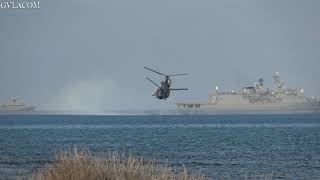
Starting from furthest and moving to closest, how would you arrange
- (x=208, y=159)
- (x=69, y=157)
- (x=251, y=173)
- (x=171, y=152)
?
(x=171, y=152) < (x=208, y=159) < (x=251, y=173) < (x=69, y=157)

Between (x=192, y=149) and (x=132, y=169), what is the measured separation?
4085 centimetres

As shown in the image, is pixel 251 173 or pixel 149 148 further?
pixel 149 148

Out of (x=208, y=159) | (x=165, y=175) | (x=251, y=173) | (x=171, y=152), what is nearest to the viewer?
(x=165, y=175)

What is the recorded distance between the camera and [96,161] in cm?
1794

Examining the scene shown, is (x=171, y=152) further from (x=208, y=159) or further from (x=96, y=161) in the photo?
(x=96, y=161)

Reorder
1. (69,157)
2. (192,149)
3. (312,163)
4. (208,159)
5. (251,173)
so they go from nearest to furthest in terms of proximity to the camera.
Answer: (69,157) < (251,173) < (312,163) < (208,159) < (192,149)

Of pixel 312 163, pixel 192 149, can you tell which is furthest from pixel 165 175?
pixel 192 149

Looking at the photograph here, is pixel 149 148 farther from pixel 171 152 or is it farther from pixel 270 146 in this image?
pixel 270 146

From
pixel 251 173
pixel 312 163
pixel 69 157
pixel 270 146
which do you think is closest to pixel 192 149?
pixel 270 146

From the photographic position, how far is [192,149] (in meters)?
58.4

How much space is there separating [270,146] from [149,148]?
10.7m

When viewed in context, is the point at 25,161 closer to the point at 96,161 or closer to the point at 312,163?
the point at 312,163

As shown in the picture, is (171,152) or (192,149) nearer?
(171,152)

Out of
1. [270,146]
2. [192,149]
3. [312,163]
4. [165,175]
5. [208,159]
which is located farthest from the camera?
[270,146]
